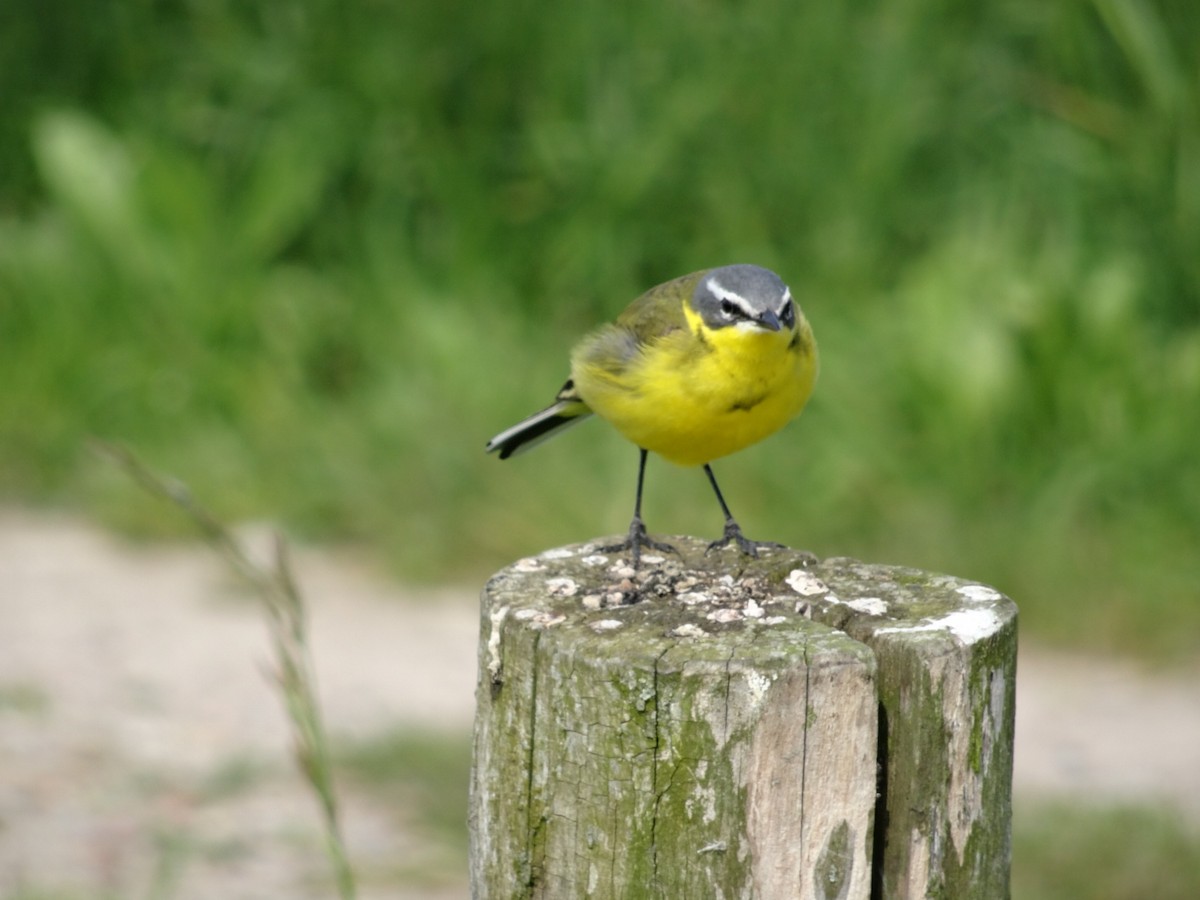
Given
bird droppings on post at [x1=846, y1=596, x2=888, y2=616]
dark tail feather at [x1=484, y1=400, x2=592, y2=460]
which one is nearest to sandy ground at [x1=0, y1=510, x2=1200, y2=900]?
dark tail feather at [x1=484, y1=400, x2=592, y2=460]

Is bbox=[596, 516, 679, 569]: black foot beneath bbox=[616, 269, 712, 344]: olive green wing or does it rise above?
beneath

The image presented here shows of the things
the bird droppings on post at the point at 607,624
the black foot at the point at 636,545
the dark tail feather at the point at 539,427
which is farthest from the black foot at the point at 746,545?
the dark tail feather at the point at 539,427

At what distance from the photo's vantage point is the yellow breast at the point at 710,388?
310cm

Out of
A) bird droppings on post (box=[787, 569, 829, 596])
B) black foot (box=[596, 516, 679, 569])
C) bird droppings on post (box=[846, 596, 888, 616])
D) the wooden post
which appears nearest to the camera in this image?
the wooden post

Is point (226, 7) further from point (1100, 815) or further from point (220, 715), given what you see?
point (1100, 815)

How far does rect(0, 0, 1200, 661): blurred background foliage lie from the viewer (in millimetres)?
6113

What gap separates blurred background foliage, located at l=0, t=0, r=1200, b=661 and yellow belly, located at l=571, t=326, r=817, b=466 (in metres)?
2.76

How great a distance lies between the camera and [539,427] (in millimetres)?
3730

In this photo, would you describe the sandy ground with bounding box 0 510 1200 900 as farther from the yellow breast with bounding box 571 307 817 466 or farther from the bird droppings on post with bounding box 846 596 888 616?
the bird droppings on post with bounding box 846 596 888 616

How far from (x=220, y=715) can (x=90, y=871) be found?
1.15 meters

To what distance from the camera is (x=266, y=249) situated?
25.5ft

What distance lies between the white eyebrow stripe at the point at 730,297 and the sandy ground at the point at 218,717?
183 centimetres

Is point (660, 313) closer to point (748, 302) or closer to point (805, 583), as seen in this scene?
point (748, 302)

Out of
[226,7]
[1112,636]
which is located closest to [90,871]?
[1112,636]
